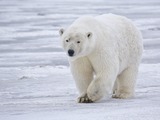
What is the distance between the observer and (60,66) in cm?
962

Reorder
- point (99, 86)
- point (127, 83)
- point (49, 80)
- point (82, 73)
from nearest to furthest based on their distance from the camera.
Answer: point (99, 86)
point (82, 73)
point (127, 83)
point (49, 80)

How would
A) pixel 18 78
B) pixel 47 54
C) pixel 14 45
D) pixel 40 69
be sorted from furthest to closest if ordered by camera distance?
1. pixel 14 45
2. pixel 47 54
3. pixel 40 69
4. pixel 18 78

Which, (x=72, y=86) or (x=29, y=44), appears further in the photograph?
(x=29, y=44)

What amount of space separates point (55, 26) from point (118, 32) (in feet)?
32.8

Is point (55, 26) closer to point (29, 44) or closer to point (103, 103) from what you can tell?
point (29, 44)

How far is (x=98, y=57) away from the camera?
6.10 meters

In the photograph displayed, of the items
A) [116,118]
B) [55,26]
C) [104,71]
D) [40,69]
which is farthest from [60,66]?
[55,26]

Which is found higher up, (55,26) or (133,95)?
(133,95)

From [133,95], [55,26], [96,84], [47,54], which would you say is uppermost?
[96,84]

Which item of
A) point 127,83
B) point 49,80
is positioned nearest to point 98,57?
point 127,83

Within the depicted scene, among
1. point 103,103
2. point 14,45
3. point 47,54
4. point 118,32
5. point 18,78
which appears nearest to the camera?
point 103,103

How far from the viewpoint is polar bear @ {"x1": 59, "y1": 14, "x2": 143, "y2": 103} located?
5.89m

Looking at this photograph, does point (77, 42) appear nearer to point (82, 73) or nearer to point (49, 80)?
point (82, 73)

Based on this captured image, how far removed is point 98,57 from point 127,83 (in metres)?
0.91
